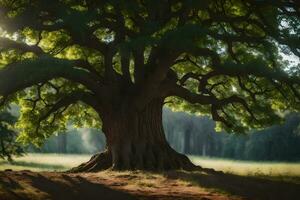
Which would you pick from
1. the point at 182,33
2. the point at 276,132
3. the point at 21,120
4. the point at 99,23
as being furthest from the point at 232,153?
the point at 182,33

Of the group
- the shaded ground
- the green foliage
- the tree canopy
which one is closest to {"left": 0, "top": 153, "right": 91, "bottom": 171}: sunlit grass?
the tree canopy

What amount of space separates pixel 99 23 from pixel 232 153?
48732 millimetres

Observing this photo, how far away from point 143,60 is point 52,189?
950cm

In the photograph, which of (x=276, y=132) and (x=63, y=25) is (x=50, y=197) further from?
(x=276, y=132)

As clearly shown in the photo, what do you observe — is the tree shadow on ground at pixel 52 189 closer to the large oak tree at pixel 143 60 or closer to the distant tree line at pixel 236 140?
the large oak tree at pixel 143 60

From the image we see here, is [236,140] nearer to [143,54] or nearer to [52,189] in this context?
[143,54]

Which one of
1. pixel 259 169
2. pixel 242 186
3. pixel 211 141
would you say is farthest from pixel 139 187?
pixel 211 141

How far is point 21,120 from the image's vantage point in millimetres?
25203

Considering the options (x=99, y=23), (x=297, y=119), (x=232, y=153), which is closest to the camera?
(x=99, y=23)

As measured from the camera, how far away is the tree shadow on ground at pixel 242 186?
14727 millimetres

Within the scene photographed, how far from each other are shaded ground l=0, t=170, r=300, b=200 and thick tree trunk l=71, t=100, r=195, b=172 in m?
2.66

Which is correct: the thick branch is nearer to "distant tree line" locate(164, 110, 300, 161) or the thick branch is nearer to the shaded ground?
the shaded ground

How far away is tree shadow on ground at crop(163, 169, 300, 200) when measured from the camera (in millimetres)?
14727

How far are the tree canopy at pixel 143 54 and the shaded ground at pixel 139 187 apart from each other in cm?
274
